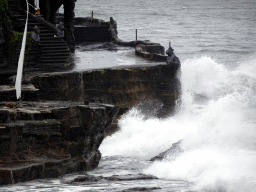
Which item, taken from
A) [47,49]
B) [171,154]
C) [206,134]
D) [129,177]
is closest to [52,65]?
[47,49]

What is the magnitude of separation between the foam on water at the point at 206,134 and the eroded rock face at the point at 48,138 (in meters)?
2.32

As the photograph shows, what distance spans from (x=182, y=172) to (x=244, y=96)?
18985 millimetres

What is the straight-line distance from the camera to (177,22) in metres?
85.3

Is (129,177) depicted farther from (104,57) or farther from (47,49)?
(104,57)

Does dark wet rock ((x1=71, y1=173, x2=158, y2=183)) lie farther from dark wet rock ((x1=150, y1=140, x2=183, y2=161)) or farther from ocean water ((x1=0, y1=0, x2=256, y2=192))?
dark wet rock ((x1=150, y1=140, x2=183, y2=161))

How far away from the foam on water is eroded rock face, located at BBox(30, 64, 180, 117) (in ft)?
3.32

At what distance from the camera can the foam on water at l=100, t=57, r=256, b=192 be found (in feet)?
55.9

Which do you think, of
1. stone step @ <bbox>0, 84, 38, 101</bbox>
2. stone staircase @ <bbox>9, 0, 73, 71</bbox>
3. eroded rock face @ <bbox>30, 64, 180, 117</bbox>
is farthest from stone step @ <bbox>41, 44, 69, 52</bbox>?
stone step @ <bbox>0, 84, 38, 101</bbox>

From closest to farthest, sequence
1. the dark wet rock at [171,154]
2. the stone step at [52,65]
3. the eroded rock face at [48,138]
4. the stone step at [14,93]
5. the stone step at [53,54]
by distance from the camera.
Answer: the eroded rock face at [48,138]
the stone step at [14,93]
the dark wet rock at [171,154]
the stone step at [52,65]
the stone step at [53,54]

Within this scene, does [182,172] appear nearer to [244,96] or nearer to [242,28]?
[244,96]

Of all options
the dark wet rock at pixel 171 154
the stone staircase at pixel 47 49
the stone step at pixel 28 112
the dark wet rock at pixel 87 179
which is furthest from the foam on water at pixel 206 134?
the stone staircase at pixel 47 49

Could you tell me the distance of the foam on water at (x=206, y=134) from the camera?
17033 mm

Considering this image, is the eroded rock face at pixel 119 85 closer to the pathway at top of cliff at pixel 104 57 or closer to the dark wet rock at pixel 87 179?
the pathway at top of cliff at pixel 104 57

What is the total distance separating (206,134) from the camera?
22906mm
